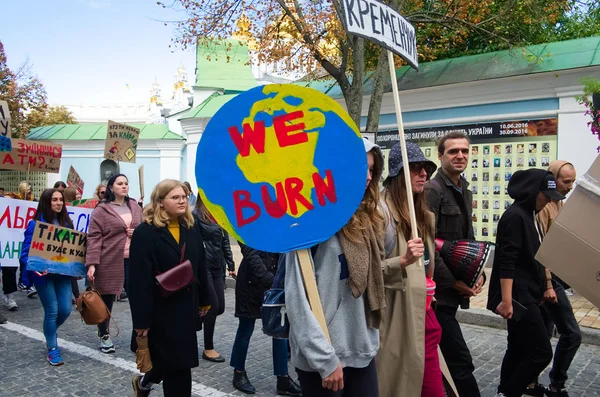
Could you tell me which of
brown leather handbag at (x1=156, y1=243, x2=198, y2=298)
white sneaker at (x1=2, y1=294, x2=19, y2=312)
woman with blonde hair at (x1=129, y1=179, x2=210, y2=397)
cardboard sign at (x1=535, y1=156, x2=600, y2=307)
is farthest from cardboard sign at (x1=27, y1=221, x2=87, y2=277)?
cardboard sign at (x1=535, y1=156, x2=600, y2=307)

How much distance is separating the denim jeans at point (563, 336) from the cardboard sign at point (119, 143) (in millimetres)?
8531

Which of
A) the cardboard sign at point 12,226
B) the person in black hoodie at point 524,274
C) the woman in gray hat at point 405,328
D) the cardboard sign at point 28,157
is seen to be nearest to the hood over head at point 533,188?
the person in black hoodie at point 524,274

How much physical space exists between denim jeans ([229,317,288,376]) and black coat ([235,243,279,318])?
110 millimetres

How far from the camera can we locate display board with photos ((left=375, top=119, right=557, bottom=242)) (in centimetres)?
1107

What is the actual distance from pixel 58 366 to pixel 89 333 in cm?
139

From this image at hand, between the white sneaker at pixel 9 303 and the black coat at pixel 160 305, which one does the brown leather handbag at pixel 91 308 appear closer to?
the black coat at pixel 160 305

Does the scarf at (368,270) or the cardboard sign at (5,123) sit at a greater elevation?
the cardboard sign at (5,123)

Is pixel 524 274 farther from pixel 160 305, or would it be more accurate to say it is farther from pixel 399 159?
pixel 160 305

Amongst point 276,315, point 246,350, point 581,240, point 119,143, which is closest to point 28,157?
point 119,143

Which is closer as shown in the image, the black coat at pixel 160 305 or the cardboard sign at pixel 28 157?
the black coat at pixel 160 305

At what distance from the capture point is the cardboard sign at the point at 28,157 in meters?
9.82

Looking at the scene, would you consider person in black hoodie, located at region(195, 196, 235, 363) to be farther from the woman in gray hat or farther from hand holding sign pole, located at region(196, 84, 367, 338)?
hand holding sign pole, located at region(196, 84, 367, 338)

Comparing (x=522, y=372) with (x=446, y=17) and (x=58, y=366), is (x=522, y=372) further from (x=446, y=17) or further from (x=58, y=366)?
(x=446, y=17)

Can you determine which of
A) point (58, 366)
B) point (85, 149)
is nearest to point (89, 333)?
point (58, 366)
